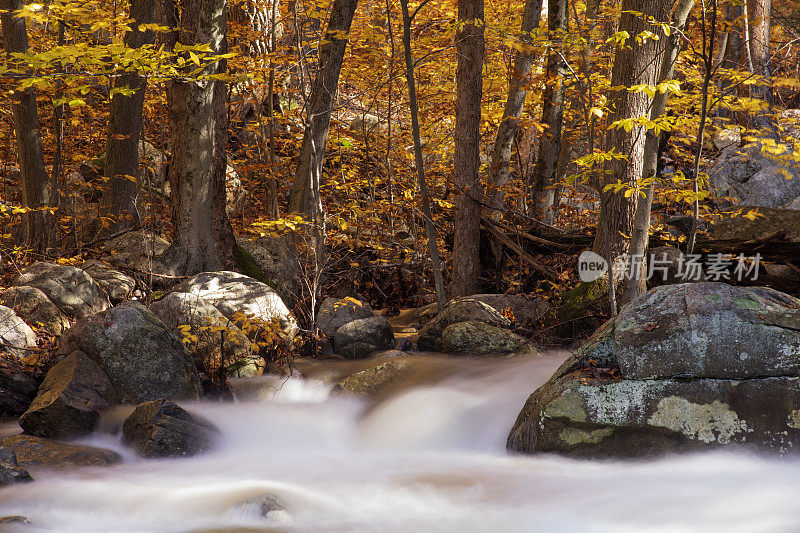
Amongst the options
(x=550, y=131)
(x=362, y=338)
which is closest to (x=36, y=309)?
(x=362, y=338)

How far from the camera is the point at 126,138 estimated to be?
9750mm

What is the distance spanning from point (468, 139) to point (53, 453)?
6.13m

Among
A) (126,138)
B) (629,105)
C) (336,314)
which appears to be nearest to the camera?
(629,105)

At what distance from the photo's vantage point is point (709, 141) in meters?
13.0

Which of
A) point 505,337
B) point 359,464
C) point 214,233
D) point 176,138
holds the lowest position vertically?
point 359,464

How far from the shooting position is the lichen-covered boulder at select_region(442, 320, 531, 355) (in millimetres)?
7199

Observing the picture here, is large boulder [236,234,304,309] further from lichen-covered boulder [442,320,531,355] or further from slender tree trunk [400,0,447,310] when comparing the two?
lichen-covered boulder [442,320,531,355]

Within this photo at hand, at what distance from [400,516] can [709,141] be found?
1171 cm

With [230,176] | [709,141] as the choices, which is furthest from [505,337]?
[709,141]

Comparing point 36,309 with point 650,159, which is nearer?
point 650,159

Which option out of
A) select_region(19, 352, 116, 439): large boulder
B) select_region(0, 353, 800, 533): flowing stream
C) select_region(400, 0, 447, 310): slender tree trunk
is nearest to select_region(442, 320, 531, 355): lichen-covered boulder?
select_region(400, 0, 447, 310): slender tree trunk

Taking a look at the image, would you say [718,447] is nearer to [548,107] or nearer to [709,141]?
[548,107]

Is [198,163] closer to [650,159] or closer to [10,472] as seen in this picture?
[10,472]

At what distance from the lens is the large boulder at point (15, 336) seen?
20.8 feet
